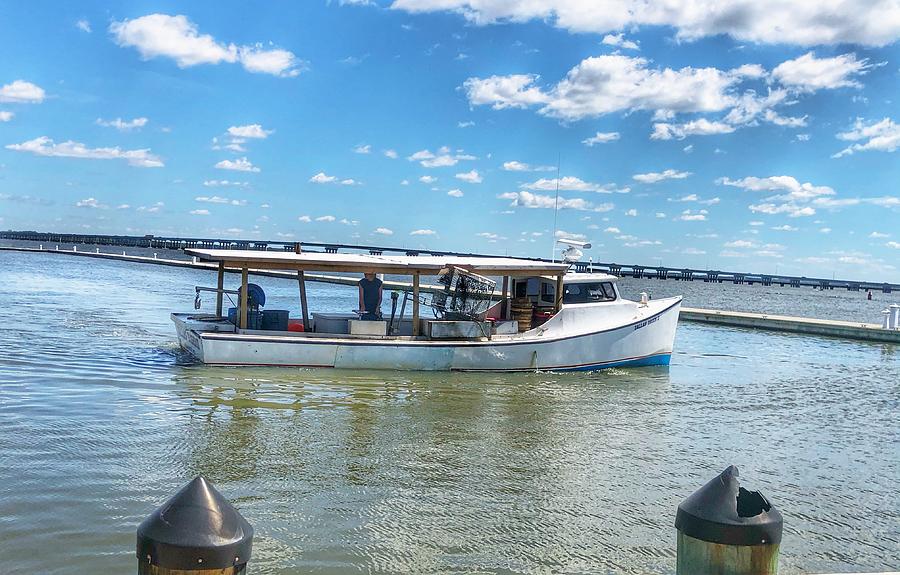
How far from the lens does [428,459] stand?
10062mm

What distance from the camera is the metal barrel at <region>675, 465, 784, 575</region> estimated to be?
168 inches

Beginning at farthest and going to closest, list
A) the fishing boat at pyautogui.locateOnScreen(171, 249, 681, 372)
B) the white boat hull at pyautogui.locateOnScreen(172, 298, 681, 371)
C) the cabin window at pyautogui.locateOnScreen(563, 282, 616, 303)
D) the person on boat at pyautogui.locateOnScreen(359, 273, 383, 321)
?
the cabin window at pyautogui.locateOnScreen(563, 282, 616, 303) < the person on boat at pyautogui.locateOnScreen(359, 273, 383, 321) < the fishing boat at pyautogui.locateOnScreen(171, 249, 681, 372) < the white boat hull at pyautogui.locateOnScreen(172, 298, 681, 371)

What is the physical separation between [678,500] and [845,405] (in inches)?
379

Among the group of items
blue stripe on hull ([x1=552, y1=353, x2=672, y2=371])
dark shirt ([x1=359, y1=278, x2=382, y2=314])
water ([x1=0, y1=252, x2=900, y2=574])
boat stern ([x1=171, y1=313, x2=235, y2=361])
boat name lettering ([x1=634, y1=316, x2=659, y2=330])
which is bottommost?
water ([x1=0, y1=252, x2=900, y2=574])

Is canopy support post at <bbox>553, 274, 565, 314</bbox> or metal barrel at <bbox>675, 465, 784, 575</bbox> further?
canopy support post at <bbox>553, 274, 565, 314</bbox>

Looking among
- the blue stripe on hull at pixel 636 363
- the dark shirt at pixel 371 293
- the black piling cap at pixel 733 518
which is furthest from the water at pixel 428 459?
the black piling cap at pixel 733 518

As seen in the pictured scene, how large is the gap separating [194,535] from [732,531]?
9.62ft

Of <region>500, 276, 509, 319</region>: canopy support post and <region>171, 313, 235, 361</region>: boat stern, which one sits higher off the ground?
<region>500, 276, 509, 319</region>: canopy support post

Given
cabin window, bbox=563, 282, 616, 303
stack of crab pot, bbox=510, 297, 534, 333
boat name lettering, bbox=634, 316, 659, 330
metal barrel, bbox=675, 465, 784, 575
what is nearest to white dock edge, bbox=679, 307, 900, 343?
boat name lettering, bbox=634, 316, 659, 330

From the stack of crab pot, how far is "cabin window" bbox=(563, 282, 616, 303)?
3.14 feet

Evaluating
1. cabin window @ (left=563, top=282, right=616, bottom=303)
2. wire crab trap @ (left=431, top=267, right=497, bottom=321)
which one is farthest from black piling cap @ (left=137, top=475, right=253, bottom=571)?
cabin window @ (left=563, top=282, right=616, bottom=303)

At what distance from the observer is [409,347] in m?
17.0

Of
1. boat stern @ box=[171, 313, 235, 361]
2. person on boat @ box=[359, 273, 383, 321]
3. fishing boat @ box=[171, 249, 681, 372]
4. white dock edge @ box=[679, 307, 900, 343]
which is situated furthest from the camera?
white dock edge @ box=[679, 307, 900, 343]

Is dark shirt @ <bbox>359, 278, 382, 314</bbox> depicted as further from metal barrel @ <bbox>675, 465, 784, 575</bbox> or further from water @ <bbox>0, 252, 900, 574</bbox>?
metal barrel @ <bbox>675, 465, 784, 575</bbox>
